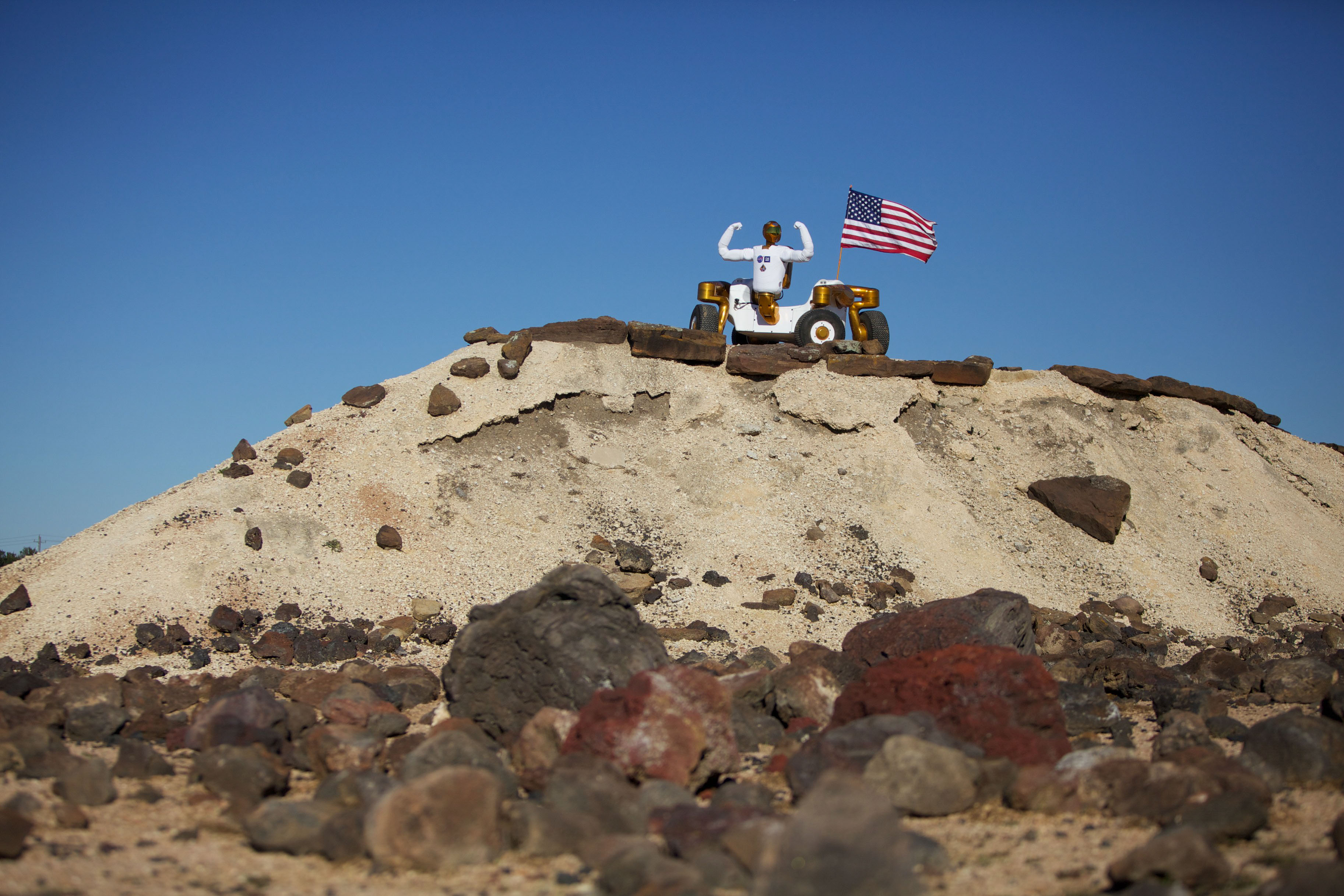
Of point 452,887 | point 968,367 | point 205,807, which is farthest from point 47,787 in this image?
point 968,367

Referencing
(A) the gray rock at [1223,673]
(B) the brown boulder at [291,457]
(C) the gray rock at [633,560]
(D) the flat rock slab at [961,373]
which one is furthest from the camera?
(D) the flat rock slab at [961,373]

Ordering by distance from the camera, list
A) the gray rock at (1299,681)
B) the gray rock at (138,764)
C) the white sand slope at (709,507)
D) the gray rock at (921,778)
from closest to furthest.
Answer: the gray rock at (921,778) → the gray rock at (138,764) → the gray rock at (1299,681) → the white sand slope at (709,507)

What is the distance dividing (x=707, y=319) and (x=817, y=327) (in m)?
1.77

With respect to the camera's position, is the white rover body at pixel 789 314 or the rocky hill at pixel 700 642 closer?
the rocky hill at pixel 700 642

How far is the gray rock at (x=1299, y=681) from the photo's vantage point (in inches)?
328

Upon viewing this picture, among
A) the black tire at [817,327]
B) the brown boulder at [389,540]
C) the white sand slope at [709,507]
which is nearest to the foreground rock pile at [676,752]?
the white sand slope at [709,507]

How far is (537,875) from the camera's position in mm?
4234

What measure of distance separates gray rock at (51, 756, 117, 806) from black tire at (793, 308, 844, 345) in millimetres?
11853

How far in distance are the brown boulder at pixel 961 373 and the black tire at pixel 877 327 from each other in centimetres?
86

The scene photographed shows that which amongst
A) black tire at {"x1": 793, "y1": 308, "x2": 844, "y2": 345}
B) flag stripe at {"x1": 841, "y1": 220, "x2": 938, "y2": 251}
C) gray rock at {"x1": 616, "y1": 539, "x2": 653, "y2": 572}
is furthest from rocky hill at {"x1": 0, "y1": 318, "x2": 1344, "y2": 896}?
flag stripe at {"x1": 841, "y1": 220, "x2": 938, "y2": 251}

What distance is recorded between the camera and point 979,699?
19.7 feet

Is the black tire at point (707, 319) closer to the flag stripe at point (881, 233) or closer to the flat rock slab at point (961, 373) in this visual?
the flag stripe at point (881, 233)

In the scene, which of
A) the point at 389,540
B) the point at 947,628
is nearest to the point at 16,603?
the point at 389,540

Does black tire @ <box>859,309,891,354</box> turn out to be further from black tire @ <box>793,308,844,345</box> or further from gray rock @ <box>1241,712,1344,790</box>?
gray rock @ <box>1241,712,1344,790</box>
